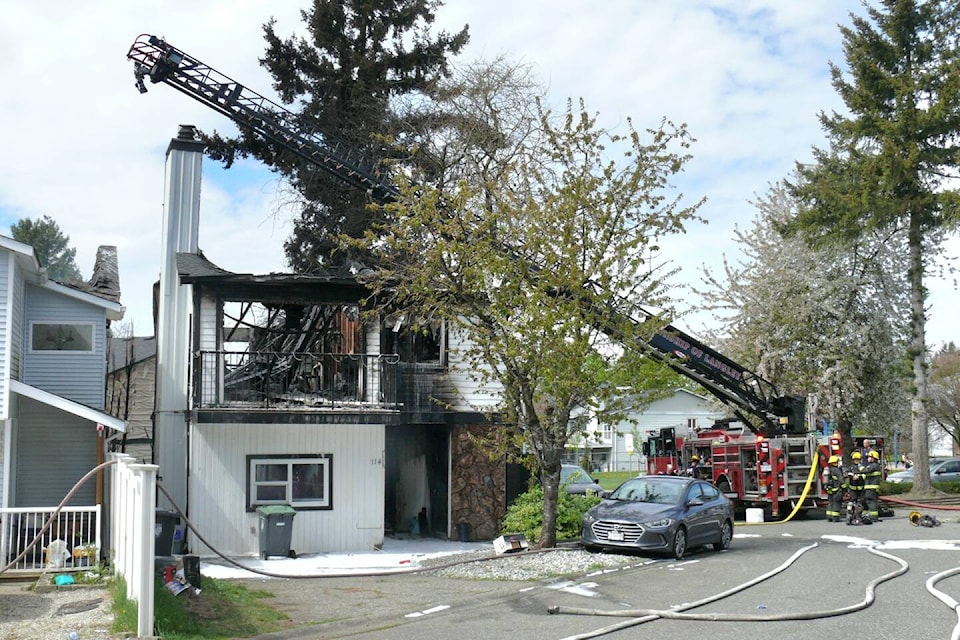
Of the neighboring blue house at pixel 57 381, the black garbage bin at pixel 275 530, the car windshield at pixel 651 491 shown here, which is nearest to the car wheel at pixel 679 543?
the car windshield at pixel 651 491

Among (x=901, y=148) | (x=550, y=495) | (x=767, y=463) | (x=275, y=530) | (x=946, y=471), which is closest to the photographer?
(x=550, y=495)

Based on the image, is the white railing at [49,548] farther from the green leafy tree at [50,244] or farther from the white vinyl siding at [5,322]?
the green leafy tree at [50,244]

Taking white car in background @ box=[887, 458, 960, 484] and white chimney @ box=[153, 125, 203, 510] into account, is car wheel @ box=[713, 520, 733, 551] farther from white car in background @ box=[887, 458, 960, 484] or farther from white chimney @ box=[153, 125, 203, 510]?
white car in background @ box=[887, 458, 960, 484]

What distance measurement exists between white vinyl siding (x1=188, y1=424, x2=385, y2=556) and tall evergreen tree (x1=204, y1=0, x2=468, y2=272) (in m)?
11.4

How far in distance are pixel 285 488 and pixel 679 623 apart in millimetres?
9923

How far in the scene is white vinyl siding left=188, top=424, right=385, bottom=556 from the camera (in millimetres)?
17891

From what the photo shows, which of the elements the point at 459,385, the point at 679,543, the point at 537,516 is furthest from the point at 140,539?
the point at 459,385

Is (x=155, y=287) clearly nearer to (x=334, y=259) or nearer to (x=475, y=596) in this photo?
(x=334, y=259)

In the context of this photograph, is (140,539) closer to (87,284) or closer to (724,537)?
(724,537)

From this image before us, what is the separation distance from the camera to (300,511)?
60.1 feet

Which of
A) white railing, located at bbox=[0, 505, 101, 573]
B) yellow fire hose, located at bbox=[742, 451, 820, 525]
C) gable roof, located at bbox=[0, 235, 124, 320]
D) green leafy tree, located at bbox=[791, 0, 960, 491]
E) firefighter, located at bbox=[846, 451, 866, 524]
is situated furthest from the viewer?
green leafy tree, located at bbox=[791, 0, 960, 491]

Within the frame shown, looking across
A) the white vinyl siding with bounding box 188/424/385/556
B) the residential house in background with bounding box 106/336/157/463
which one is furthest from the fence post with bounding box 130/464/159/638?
the residential house in background with bounding box 106/336/157/463

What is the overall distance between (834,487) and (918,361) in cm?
1004

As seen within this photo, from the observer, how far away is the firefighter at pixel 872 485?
21.4 meters
